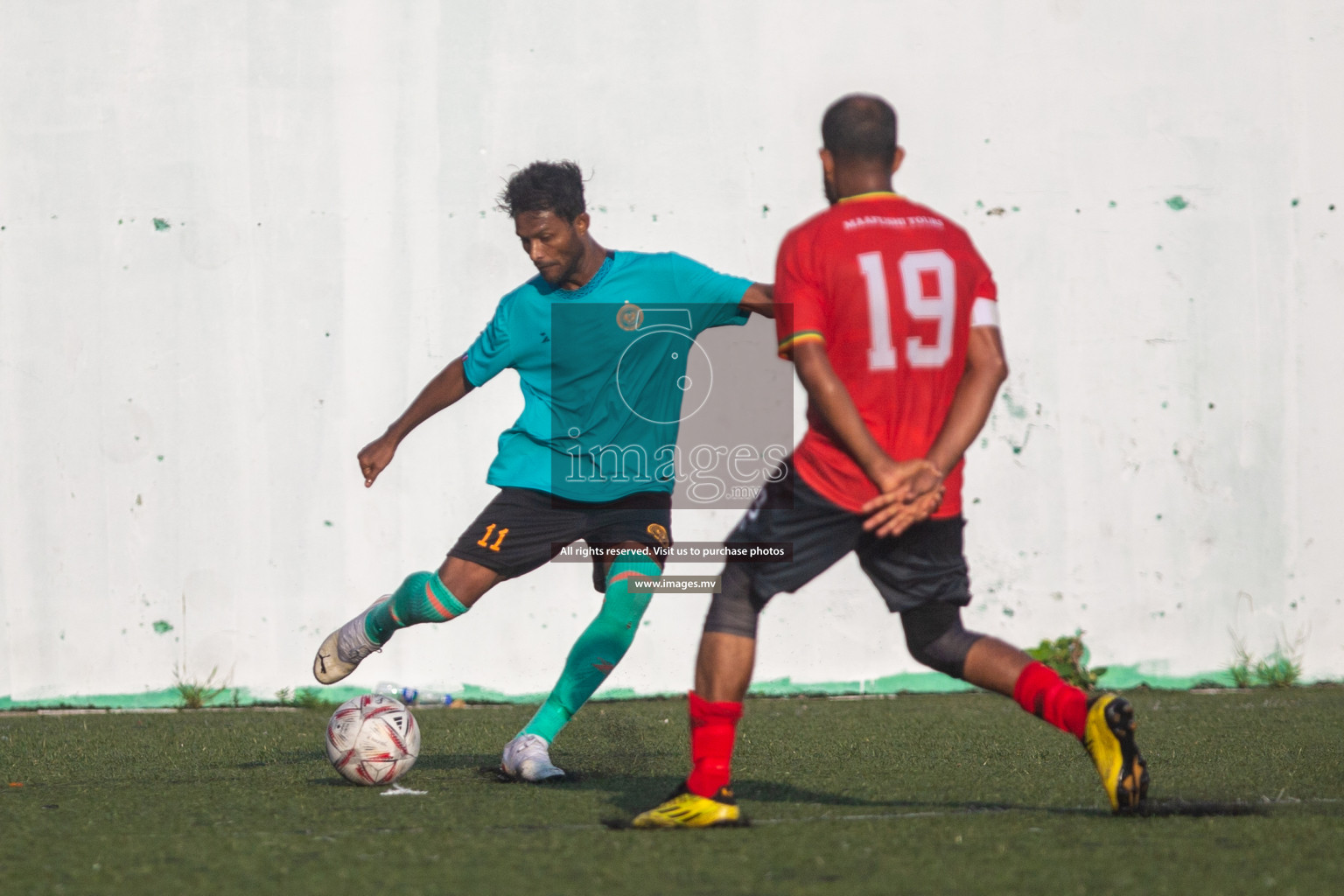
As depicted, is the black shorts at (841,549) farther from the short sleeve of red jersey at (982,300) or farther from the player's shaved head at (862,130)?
the player's shaved head at (862,130)

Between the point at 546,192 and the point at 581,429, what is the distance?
0.72 meters

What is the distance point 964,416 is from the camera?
2873mm

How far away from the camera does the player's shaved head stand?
293 centimetres

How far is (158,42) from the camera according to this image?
6.47 m

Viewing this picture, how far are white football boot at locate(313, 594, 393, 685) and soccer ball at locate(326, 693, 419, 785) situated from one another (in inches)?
13.0

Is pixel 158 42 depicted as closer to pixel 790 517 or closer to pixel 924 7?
pixel 924 7

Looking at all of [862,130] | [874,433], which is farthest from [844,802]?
[862,130]

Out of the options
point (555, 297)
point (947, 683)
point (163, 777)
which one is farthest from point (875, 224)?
point (947, 683)

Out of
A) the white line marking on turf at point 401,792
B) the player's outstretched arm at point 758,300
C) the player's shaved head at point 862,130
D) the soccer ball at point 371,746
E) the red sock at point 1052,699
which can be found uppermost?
the player's shaved head at point 862,130

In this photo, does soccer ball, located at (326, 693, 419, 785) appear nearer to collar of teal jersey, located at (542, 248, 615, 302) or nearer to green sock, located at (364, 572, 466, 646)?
green sock, located at (364, 572, 466, 646)

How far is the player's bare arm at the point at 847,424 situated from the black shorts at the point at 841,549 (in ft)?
0.42

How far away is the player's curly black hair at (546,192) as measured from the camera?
399 cm

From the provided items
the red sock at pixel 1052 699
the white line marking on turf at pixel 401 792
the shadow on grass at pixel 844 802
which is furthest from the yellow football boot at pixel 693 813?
the white line marking on turf at pixel 401 792

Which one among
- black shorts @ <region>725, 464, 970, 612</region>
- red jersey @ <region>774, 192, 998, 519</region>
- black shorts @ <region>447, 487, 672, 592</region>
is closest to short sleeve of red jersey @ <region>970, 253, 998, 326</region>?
red jersey @ <region>774, 192, 998, 519</region>
